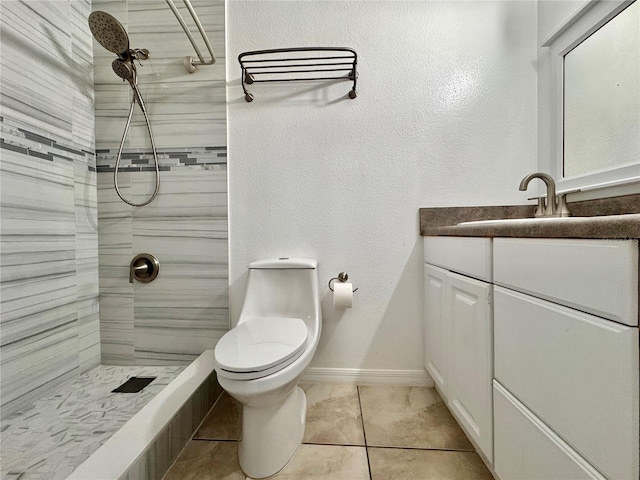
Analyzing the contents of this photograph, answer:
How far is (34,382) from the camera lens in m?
1.20

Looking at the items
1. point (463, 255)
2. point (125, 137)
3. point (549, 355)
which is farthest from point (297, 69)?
point (549, 355)

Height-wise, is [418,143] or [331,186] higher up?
[418,143]

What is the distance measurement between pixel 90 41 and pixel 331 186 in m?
1.58

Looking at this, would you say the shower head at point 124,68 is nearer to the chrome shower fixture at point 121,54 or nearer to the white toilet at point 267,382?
the chrome shower fixture at point 121,54

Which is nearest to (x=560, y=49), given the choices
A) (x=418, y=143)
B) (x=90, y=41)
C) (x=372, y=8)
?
(x=418, y=143)

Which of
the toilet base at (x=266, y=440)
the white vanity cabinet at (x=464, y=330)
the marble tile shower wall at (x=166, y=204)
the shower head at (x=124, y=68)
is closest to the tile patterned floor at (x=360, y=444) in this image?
the toilet base at (x=266, y=440)

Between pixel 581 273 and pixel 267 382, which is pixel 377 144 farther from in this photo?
pixel 267 382

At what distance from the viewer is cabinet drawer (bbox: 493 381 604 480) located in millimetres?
558

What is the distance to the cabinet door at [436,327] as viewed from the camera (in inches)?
46.3

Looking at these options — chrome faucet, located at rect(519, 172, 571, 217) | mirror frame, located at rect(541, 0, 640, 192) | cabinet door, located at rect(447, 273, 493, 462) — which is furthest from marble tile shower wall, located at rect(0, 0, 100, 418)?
mirror frame, located at rect(541, 0, 640, 192)

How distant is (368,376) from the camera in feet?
4.91

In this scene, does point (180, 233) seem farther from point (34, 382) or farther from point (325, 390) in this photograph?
point (325, 390)

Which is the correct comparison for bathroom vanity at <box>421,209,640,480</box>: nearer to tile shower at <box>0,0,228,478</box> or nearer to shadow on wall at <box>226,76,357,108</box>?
shadow on wall at <box>226,76,357,108</box>

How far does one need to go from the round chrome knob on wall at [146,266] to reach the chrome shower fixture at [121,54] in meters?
0.30
